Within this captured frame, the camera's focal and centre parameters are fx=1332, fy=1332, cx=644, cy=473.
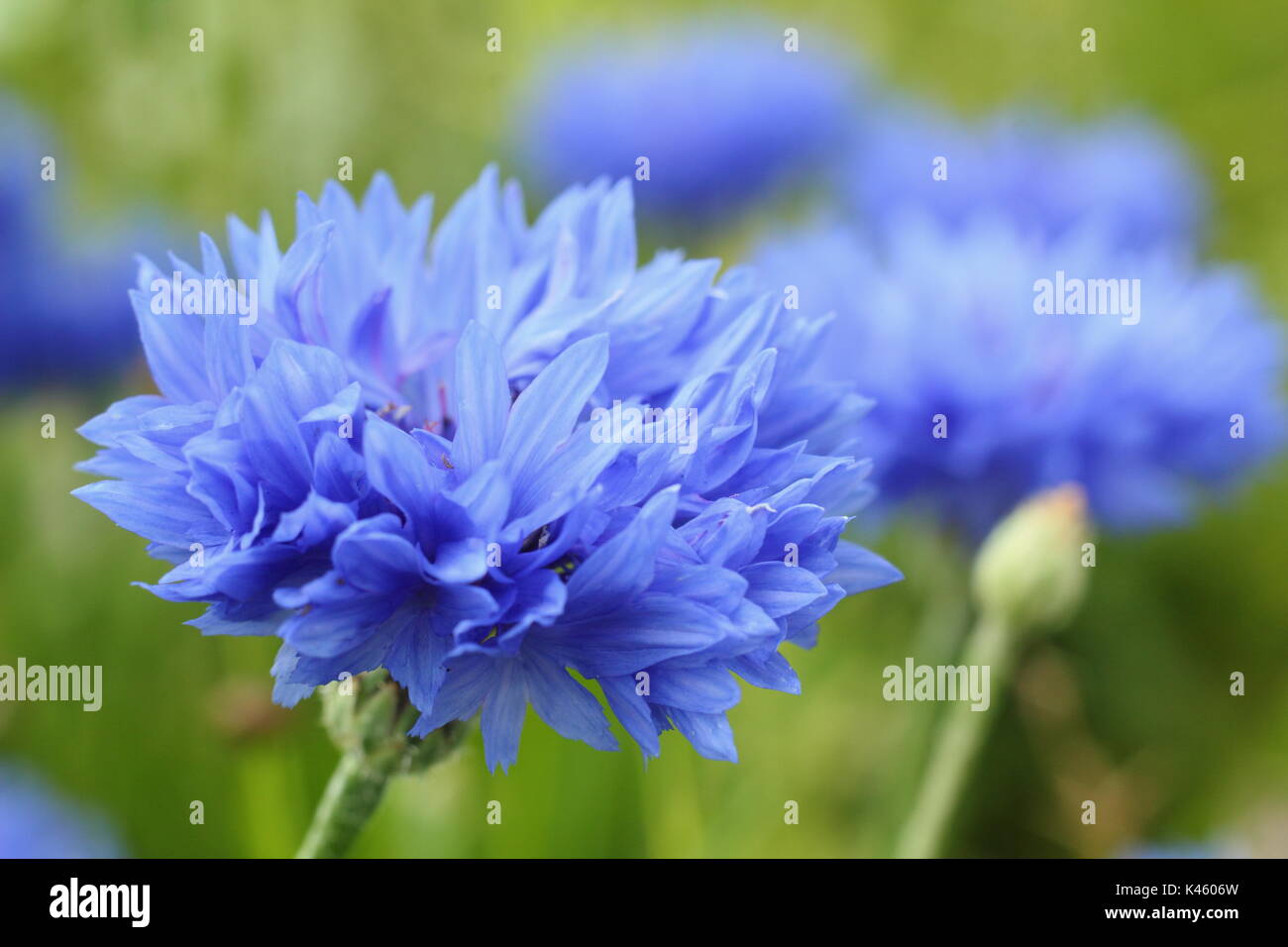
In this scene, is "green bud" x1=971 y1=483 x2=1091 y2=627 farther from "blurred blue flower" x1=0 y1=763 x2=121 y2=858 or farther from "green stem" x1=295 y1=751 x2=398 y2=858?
"blurred blue flower" x1=0 y1=763 x2=121 y2=858

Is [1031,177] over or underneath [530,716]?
over

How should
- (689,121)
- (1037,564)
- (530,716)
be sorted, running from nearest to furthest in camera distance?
(1037,564), (530,716), (689,121)

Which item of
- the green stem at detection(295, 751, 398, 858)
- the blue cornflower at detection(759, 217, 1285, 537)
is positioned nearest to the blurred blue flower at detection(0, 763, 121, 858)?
the green stem at detection(295, 751, 398, 858)

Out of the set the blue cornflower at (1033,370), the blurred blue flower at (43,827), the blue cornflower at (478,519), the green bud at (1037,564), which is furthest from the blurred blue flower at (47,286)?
the green bud at (1037,564)

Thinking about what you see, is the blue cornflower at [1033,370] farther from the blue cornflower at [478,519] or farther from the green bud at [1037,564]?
the blue cornflower at [478,519]

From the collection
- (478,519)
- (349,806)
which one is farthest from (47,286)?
(478,519)

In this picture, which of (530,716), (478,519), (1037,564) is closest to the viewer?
(478,519)

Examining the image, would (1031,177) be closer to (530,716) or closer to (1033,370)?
(1033,370)
